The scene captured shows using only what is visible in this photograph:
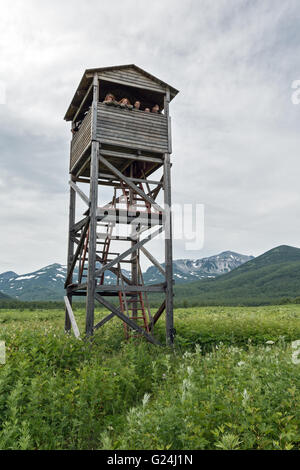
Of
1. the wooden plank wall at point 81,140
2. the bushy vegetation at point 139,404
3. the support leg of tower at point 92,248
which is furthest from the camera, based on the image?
the wooden plank wall at point 81,140

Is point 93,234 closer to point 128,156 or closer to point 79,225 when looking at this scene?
point 79,225

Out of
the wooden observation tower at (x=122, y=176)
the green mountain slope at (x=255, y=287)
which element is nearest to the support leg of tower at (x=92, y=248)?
the wooden observation tower at (x=122, y=176)

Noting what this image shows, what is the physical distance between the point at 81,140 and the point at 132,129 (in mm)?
2432

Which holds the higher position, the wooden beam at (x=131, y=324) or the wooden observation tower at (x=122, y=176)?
the wooden observation tower at (x=122, y=176)

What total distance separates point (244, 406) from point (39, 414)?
3322 millimetres

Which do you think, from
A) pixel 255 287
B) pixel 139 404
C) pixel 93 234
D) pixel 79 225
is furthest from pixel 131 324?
pixel 255 287

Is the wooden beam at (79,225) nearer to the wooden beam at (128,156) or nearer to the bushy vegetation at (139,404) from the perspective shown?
the wooden beam at (128,156)

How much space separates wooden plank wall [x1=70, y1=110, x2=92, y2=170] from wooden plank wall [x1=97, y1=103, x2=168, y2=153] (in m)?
0.68

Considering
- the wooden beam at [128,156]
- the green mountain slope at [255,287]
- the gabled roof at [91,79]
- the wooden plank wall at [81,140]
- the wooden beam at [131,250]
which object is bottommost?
the green mountain slope at [255,287]

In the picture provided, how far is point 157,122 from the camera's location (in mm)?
14984

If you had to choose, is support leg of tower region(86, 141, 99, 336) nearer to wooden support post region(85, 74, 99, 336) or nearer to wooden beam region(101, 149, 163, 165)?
wooden support post region(85, 74, 99, 336)

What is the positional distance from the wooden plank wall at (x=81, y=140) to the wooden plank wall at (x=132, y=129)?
2.22 feet

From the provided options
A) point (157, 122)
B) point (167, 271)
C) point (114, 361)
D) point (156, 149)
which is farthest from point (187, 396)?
point (157, 122)

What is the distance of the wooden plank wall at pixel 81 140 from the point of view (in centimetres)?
1436
